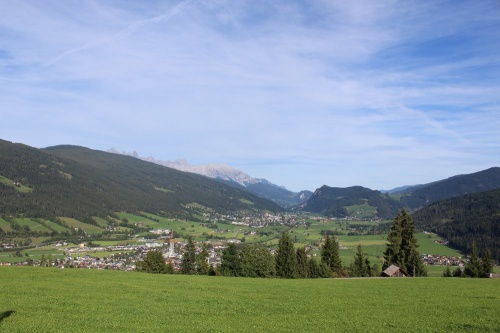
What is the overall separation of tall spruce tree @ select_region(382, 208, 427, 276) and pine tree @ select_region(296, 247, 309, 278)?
15.1 m

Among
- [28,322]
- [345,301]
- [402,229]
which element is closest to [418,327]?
[345,301]

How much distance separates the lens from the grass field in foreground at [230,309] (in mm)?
18641

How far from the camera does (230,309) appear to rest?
24.2 m

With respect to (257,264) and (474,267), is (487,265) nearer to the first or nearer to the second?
(474,267)

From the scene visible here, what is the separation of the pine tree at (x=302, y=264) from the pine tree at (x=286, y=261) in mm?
3016

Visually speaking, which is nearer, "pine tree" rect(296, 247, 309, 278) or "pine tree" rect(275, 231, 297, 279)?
"pine tree" rect(275, 231, 297, 279)

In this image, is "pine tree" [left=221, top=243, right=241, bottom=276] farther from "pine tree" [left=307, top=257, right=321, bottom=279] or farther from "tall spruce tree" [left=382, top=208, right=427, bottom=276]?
"tall spruce tree" [left=382, top=208, right=427, bottom=276]

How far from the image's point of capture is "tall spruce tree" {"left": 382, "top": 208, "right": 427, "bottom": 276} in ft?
215

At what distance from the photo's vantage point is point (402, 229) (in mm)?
66375

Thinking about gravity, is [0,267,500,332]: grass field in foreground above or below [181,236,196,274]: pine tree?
above

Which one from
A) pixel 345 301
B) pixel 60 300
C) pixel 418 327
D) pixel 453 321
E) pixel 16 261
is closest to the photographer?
pixel 418 327

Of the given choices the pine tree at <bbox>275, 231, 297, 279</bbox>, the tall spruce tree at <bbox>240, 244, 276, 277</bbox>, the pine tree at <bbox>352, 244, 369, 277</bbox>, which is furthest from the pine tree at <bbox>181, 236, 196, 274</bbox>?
the pine tree at <bbox>352, 244, 369, 277</bbox>

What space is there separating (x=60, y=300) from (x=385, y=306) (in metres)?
21.9

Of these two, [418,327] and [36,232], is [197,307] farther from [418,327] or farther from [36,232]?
[36,232]
